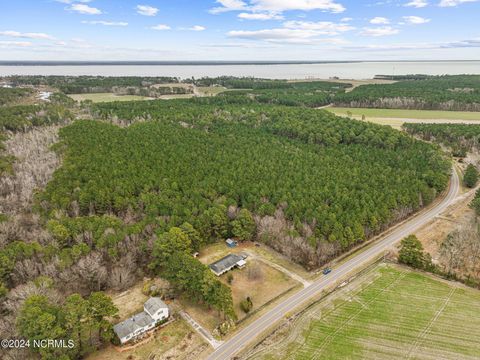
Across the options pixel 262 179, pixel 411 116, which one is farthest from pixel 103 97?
pixel 411 116

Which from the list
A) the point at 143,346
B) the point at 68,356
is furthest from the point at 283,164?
the point at 68,356

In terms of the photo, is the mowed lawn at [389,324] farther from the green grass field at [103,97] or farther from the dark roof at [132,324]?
the green grass field at [103,97]

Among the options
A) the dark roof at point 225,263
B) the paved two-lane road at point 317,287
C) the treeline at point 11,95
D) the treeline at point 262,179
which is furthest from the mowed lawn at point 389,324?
the treeline at point 11,95

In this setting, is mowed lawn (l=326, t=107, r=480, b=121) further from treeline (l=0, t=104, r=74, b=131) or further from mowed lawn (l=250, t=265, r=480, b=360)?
treeline (l=0, t=104, r=74, b=131)

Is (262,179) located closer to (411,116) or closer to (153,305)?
(153,305)

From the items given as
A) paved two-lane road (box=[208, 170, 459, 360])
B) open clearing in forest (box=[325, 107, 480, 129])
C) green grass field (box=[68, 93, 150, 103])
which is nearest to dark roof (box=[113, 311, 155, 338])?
paved two-lane road (box=[208, 170, 459, 360])

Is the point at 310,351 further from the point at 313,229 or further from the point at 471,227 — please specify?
the point at 471,227
